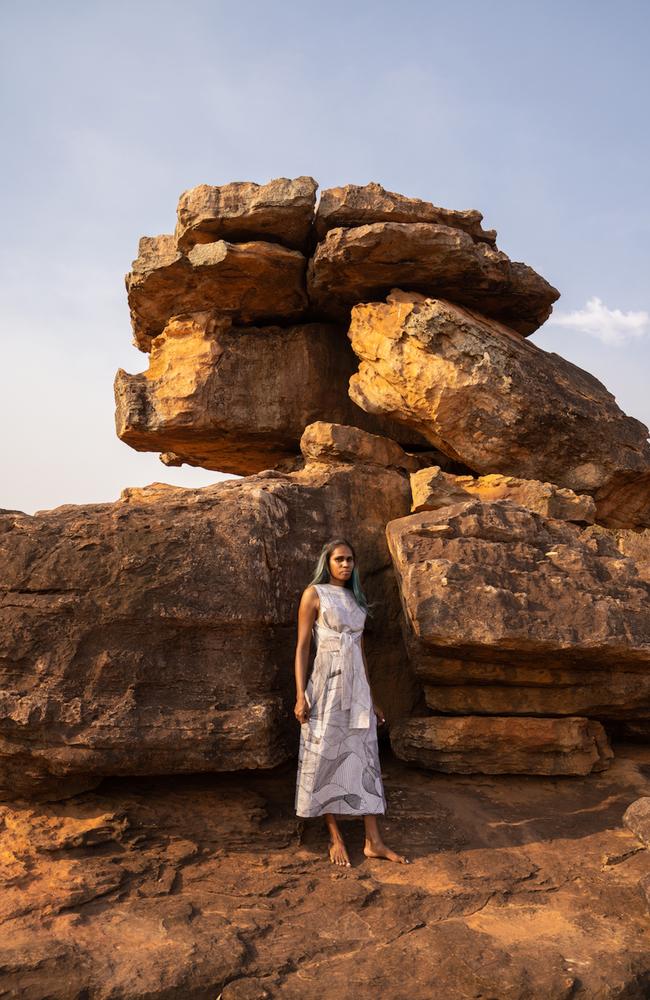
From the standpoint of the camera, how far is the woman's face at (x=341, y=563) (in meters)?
5.62

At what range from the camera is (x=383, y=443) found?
798cm

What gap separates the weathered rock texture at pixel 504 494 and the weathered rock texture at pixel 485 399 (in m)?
0.46

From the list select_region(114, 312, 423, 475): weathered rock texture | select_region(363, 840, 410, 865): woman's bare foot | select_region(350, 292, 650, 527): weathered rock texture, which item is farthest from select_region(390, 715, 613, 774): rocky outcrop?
select_region(114, 312, 423, 475): weathered rock texture

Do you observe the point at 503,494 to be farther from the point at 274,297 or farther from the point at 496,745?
the point at 274,297

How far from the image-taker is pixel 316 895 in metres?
4.64

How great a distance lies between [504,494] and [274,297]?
3.31 metres

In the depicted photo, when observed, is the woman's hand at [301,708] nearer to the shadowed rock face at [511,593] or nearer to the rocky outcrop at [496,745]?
the shadowed rock face at [511,593]

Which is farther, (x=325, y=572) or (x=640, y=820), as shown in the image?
(x=325, y=572)

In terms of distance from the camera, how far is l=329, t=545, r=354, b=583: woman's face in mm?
5621

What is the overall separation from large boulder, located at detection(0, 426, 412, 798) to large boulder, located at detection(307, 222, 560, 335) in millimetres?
3136

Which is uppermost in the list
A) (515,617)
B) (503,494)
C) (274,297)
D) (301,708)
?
(274,297)

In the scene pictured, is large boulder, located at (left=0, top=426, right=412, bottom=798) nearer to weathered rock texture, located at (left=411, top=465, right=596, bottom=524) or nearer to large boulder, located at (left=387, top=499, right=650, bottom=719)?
large boulder, located at (left=387, top=499, right=650, bottom=719)

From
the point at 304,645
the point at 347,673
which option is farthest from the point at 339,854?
the point at 304,645

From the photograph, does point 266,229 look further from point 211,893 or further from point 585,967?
point 585,967
